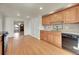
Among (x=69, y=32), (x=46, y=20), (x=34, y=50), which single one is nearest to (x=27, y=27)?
(x=46, y=20)

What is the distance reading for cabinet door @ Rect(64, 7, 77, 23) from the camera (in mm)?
5057

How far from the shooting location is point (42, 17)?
9586 mm

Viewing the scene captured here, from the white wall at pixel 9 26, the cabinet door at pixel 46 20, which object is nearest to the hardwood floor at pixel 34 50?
the white wall at pixel 9 26

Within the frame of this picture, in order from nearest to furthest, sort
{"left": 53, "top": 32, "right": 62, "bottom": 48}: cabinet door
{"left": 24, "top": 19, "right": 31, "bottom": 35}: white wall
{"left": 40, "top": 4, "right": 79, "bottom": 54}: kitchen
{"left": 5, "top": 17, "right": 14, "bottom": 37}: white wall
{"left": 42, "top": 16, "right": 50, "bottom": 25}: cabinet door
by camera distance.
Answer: {"left": 40, "top": 4, "right": 79, "bottom": 54}: kitchen → {"left": 53, "top": 32, "right": 62, "bottom": 48}: cabinet door → {"left": 5, "top": 17, "right": 14, "bottom": 37}: white wall → {"left": 42, "top": 16, "right": 50, "bottom": 25}: cabinet door → {"left": 24, "top": 19, "right": 31, "bottom": 35}: white wall

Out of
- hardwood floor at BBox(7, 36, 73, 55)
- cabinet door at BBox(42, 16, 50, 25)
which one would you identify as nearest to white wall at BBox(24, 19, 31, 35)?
cabinet door at BBox(42, 16, 50, 25)

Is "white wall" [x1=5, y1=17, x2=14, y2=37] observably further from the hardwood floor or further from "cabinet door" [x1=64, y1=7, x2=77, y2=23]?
"cabinet door" [x1=64, y1=7, x2=77, y2=23]

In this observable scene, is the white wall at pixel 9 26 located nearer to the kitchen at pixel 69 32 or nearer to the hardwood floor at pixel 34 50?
the hardwood floor at pixel 34 50

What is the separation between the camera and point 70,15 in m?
5.38

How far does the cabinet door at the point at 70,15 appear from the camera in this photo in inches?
199

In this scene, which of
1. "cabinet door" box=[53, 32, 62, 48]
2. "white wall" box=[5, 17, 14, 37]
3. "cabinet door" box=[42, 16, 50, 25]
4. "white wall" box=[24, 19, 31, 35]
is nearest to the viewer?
"cabinet door" box=[53, 32, 62, 48]

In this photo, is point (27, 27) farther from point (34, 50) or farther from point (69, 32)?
point (69, 32)
